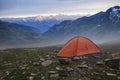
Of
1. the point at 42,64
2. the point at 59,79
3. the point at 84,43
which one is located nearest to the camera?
the point at 59,79

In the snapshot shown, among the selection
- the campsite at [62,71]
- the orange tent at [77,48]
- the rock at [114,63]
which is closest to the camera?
the campsite at [62,71]

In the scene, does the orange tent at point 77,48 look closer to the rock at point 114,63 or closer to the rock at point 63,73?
the rock at point 114,63

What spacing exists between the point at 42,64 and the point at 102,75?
595 cm

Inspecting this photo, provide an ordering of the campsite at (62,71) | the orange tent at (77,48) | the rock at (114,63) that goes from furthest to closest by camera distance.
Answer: the orange tent at (77,48) < the rock at (114,63) < the campsite at (62,71)

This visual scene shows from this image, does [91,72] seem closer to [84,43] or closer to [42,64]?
[42,64]

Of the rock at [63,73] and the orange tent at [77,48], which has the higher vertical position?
the orange tent at [77,48]

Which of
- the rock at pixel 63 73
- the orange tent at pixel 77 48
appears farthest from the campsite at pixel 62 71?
the orange tent at pixel 77 48

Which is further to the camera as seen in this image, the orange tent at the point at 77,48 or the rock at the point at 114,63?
the orange tent at the point at 77,48

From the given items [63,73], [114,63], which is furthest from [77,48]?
→ [63,73]

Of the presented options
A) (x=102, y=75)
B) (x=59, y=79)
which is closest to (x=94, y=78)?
(x=102, y=75)

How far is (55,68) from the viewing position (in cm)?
2058

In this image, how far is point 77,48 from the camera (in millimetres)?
24828

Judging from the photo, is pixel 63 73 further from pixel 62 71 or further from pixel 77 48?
pixel 77 48

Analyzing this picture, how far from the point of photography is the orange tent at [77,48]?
24758mm
